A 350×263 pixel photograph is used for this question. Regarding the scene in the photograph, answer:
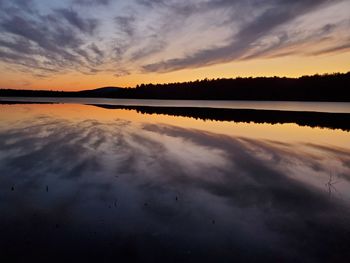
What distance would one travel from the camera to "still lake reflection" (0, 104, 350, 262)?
630 cm

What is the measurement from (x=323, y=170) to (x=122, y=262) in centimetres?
1191

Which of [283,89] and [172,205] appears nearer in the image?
[172,205]

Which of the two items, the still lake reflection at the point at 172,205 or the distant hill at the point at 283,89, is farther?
the distant hill at the point at 283,89

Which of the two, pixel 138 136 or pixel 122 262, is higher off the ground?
pixel 122 262

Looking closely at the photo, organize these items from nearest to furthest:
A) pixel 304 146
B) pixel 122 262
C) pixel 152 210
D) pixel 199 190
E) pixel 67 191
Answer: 1. pixel 122 262
2. pixel 152 210
3. pixel 67 191
4. pixel 199 190
5. pixel 304 146

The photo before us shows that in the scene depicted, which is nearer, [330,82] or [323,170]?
[323,170]

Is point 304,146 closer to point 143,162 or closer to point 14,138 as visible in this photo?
point 143,162

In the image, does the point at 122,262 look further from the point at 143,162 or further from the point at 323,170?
the point at 323,170

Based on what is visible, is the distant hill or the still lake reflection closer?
the still lake reflection

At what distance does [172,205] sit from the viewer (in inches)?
352

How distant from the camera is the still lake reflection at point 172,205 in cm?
630

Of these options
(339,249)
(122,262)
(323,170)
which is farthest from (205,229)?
(323,170)

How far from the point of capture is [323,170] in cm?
1382

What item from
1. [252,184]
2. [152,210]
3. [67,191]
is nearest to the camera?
[152,210]
